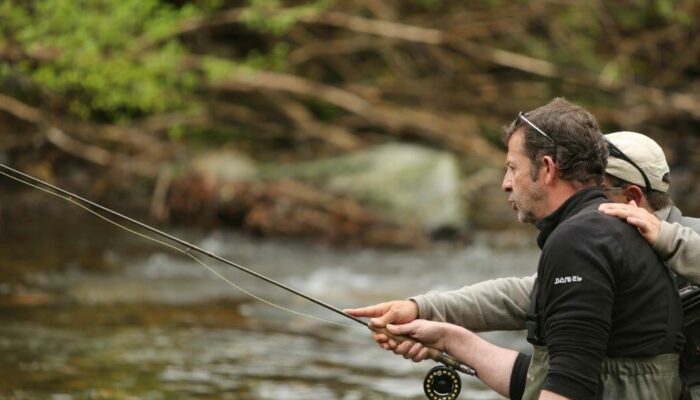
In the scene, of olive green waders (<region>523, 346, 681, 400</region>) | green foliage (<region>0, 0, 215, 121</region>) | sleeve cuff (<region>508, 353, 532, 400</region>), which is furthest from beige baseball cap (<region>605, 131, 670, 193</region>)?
green foliage (<region>0, 0, 215, 121</region>)

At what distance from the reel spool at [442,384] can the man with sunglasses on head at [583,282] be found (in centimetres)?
43

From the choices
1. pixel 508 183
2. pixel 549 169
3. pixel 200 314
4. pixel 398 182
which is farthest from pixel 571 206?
pixel 398 182

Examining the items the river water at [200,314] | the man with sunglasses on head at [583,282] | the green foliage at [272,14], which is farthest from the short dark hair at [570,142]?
the green foliage at [272,14]

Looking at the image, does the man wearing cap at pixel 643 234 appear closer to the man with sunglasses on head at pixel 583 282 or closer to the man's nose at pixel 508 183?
the man with sunglasses on head at pixel 583 282

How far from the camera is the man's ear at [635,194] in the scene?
11.4 ft

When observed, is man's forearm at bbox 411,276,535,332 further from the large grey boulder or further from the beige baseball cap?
the large grey boulder

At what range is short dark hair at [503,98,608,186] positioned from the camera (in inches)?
125

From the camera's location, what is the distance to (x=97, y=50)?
11.4 m

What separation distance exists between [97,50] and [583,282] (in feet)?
29.9

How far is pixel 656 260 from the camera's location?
314cm

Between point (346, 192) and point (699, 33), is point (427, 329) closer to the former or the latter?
point (346, 192)

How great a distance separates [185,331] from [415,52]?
8.24m

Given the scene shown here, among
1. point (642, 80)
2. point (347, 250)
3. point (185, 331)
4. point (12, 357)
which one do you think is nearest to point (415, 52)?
point (642, 80)

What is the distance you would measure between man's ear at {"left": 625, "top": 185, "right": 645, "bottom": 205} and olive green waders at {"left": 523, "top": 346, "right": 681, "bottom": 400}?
53 cm
